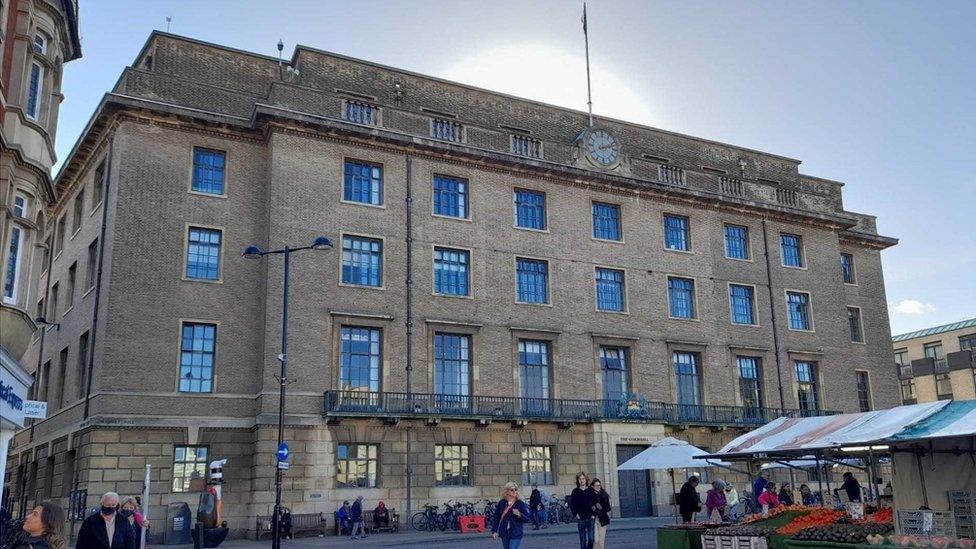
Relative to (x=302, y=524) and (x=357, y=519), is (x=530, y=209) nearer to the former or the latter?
(x=357, y=519)

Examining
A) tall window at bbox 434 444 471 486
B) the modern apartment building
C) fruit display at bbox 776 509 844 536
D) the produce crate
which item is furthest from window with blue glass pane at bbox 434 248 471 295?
the modern apartment building

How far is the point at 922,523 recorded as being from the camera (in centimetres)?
1394

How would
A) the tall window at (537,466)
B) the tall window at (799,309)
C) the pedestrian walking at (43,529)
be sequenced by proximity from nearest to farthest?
the pedestrian walking at (43,529)
the tall window at (537,466)
the tall window at (799,309)

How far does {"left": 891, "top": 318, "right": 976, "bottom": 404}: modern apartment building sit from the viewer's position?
69.8 m

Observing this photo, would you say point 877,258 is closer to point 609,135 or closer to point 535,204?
point 609,135

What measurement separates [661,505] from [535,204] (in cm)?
1362

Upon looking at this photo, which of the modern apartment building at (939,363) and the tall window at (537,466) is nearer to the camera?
the tall window at (537,466)

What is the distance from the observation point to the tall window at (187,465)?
1115 inches

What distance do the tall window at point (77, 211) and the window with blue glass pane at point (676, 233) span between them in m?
25.4

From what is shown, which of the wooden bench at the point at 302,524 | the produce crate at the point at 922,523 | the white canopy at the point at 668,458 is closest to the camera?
the produce crate at the point at 922,523

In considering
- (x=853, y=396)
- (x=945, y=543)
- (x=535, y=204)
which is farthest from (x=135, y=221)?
(x=853, y=396)

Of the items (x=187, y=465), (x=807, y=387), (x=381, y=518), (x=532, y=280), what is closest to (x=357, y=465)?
(x=381, y=518)

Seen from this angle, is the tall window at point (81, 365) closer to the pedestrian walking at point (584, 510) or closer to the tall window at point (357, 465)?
the tall window at point (357, 465)

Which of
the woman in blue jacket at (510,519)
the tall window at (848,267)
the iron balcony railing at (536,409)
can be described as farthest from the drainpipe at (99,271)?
the tall window at (848,267)
